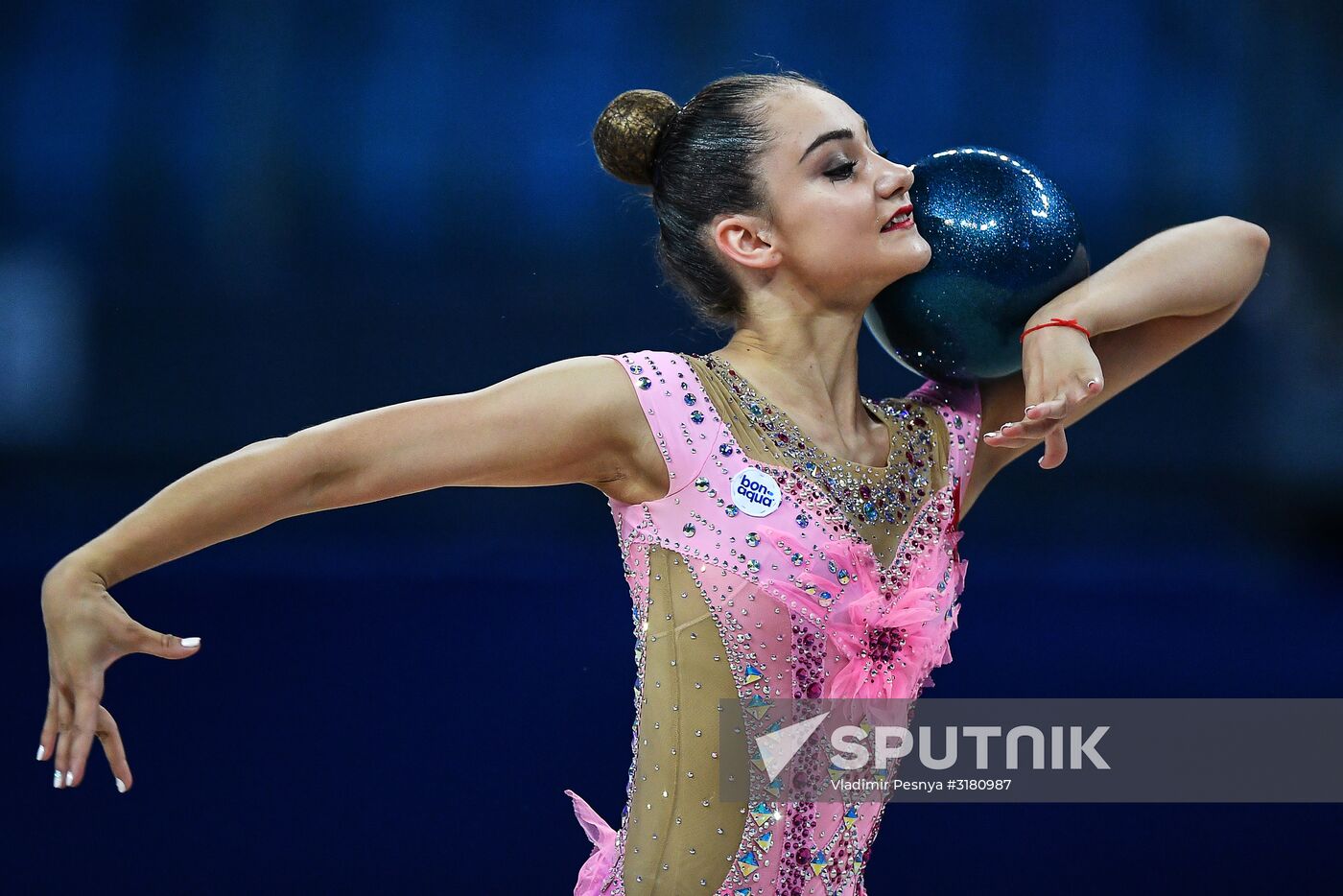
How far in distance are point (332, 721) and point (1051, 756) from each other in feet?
5.27

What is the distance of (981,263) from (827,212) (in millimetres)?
191

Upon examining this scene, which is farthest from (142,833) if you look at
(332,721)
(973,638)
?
(973,638)

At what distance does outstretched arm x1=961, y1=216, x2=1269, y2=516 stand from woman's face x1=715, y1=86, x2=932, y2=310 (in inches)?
7.6

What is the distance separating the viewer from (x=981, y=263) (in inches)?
66.4

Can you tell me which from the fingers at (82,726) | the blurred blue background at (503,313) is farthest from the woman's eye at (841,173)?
the blurred blue background at (503,313)

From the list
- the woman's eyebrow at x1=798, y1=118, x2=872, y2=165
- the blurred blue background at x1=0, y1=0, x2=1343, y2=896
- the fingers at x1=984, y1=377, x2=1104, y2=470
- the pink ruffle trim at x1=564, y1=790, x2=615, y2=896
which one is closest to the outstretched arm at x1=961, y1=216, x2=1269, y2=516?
the fingers at x1=984, y1=377, x2=1104, y2=470

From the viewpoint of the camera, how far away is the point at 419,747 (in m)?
3.11

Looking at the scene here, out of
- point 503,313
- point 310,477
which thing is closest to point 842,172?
point 310,477

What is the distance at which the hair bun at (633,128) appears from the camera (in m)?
1.82

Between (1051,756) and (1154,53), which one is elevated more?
(1154,53)

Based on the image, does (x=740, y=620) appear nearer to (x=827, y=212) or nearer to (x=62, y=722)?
(x=827, y=212)

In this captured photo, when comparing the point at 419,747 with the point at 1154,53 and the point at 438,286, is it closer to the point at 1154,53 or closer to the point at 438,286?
the point at 438,286

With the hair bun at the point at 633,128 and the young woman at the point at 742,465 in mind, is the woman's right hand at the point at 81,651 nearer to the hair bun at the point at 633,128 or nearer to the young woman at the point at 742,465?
the young woman at the point at 742,465

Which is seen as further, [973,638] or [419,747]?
[973,638]
